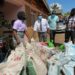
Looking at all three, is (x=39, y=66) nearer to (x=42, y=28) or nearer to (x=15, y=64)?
(x=15, y=64)

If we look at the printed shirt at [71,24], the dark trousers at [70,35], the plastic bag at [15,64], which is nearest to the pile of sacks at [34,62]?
the plastic bag at [15,64]

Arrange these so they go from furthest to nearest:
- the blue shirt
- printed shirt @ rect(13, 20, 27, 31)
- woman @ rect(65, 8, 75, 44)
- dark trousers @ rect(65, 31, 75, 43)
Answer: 1. the blue shirt
2. dark trousers @ rect(65, 31, 75, 43)
3. woman @ rect(65, 8, 75, 44)
4. printed shirt @ rect(13, 20, 27, 31)

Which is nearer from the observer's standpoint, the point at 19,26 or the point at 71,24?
the point at 19,26

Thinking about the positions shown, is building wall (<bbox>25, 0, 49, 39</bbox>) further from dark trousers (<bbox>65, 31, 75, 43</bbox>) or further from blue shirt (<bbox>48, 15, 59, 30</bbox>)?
dark trousers (<bbox>65, 31, 75, 43</bbox>)

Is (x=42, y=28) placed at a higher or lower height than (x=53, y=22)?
lower

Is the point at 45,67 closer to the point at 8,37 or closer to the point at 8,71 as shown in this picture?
the point at 8,71

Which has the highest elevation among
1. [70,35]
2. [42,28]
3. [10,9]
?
[10,9]

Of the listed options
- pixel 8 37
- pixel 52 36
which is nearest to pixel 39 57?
pixel 8 37

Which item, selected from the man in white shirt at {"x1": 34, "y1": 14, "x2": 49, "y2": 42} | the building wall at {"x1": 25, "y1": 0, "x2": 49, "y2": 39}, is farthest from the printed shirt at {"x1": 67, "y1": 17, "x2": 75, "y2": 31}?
the building wall at {"x1": 25, "y1": 0, "x2": 49, "y2": 39}

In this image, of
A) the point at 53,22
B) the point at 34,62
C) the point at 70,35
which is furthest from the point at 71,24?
the point at 34,62

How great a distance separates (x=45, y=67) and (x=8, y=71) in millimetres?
934

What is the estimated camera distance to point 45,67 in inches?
249

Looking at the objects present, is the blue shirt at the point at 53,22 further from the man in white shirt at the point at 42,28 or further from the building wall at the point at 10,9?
the building wall at the point at 10,9

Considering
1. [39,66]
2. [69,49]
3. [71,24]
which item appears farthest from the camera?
[71,24]
